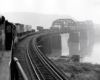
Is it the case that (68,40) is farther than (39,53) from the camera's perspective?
Yes

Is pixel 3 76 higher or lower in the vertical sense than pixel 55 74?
higher

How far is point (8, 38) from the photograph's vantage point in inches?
534

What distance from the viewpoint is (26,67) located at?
16.9m

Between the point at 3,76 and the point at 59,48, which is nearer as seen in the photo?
the point at 3,76

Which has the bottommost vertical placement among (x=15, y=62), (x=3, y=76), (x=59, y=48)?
(x=59, y=48)

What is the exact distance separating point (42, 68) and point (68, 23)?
9994cm

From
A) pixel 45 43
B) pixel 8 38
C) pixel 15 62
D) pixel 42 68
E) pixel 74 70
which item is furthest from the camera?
pixel 45 43

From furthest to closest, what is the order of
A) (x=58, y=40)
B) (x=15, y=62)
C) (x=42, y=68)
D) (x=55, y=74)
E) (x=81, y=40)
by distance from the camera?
(x=81, y=40), (x=58, y=40), (x=42, y=68), (x=55, y=74), (x=15, y=62)

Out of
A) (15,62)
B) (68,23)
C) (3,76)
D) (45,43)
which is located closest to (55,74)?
(3,76)

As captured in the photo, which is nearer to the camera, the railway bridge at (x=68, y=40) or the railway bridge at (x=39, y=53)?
the railway bridge at (x=39, y=53)

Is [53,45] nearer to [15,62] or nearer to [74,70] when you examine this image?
[74,70]

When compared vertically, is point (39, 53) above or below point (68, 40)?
above

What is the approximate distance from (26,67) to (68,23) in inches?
3988

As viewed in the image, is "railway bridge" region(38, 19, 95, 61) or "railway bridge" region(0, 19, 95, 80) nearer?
"railway bridge" region(0, 19, 95, 80)
